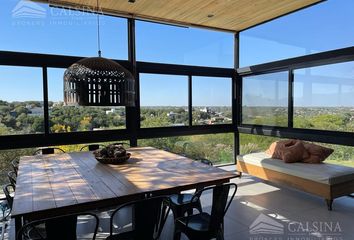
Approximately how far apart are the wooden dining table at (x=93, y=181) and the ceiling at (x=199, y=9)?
2677 mm

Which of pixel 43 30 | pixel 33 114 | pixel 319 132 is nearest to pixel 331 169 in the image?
pixel 319 132

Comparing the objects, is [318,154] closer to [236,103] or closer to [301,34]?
[301,34]

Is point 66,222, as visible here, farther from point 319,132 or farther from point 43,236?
point 319,132

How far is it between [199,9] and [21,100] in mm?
3506

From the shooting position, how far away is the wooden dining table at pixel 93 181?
1941mm

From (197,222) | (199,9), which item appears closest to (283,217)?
(197,222)

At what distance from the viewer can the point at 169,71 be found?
5.61 m

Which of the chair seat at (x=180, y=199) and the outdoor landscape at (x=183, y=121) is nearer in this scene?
the chair seat at (x=180, y=199)

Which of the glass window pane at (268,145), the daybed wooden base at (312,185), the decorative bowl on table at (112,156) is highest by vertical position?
the decorative bowl on table at (112,156)

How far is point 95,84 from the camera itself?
2.64 metres

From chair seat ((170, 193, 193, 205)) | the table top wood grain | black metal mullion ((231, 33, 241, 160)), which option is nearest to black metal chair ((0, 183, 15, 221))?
the table top wood grain

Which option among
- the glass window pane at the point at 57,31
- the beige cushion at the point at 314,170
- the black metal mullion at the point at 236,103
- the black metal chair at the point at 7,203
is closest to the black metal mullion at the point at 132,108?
the glass window pane at the point at 57,31

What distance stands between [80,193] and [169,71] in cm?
388

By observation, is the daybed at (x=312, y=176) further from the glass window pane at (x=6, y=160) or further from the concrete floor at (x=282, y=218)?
the glass window pane at (x=6, y=160)
